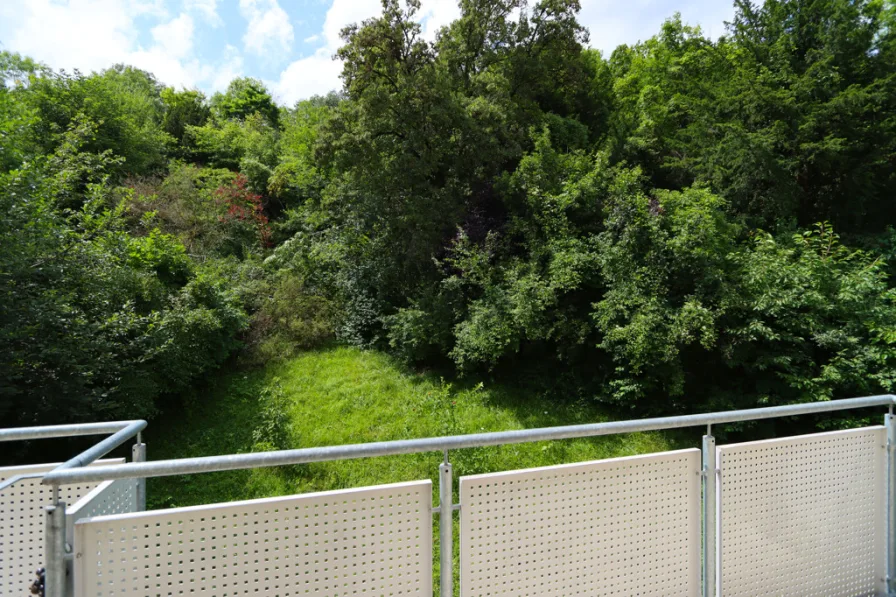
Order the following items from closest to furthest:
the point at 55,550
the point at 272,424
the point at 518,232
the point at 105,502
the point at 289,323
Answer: the point at 55,550 → the point at 105,502 → the point at 272,424 → the point at 518,232 → the point at 289,323

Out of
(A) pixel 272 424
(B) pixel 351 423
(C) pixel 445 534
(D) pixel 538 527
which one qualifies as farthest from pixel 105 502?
(B) pixel 351 423

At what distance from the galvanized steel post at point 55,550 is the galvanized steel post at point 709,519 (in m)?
2.88

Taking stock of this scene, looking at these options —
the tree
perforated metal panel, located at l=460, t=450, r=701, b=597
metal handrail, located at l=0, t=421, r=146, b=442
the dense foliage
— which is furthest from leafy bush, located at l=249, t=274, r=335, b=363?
the tree

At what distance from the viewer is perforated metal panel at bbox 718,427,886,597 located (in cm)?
284

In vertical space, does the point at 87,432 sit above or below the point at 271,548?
above

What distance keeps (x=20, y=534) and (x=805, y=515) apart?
4121 mm

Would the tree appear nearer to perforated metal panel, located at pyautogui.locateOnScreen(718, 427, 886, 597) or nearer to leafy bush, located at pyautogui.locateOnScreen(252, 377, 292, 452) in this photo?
leafy bush, located at pyautogui.locateOnScreen(252, 377, 292, 452)

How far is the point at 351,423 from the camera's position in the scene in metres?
8.79

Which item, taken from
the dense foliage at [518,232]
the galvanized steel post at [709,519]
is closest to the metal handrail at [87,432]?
the galvanized steel post at [709,519]

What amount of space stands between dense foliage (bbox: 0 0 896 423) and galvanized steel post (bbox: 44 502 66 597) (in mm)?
4812

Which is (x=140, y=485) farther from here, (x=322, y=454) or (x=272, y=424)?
(x=272, y=424)

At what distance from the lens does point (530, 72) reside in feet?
41.2

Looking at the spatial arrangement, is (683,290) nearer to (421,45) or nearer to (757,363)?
(757,363)

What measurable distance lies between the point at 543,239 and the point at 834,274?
479 centimetres
